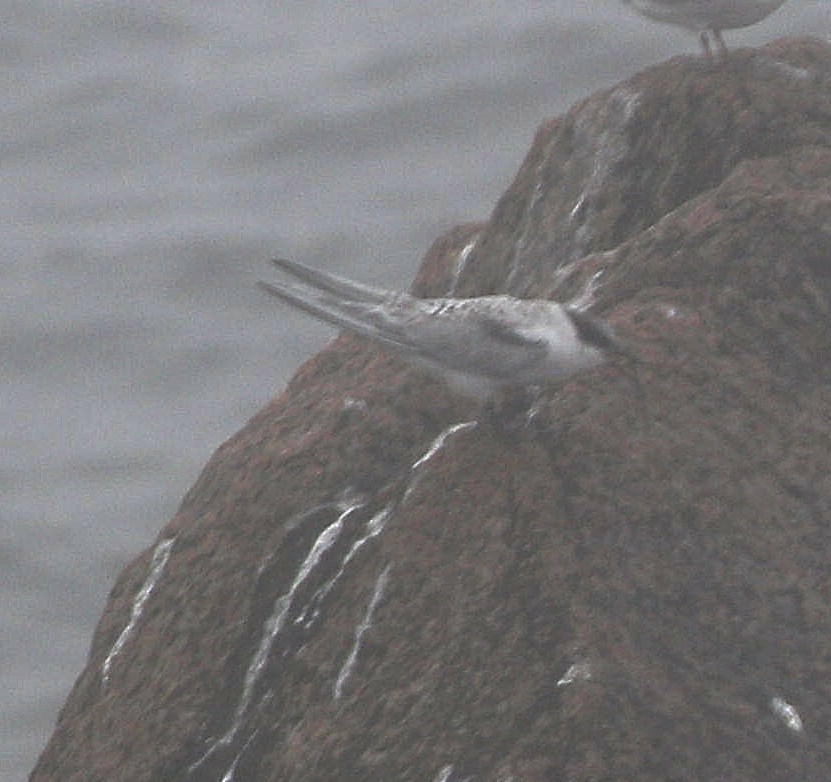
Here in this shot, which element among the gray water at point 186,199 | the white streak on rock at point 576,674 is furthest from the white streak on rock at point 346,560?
the gray water at point 186,199

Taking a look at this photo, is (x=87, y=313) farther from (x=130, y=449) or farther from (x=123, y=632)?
(x=123, y=632)

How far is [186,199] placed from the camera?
1770cm

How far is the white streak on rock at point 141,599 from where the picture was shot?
23.5ft

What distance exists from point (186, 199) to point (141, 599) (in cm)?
1072

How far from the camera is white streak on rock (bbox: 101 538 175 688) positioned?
7.15 m

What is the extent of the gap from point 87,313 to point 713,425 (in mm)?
10675

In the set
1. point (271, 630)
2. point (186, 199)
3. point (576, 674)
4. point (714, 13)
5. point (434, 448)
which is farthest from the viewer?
point (186, 199)

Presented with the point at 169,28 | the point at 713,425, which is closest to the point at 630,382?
the point at 713,425

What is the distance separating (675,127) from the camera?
25.8ft

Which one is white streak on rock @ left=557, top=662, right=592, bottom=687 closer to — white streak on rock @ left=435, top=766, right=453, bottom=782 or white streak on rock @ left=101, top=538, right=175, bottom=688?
white streak on rock @ left=435, top=766, right=453, bottom=782

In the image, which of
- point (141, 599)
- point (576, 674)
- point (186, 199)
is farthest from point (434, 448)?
point (186, 199)

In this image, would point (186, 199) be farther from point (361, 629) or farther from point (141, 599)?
point (361, 629)

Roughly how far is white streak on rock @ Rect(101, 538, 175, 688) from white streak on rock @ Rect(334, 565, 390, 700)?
3.00 ft

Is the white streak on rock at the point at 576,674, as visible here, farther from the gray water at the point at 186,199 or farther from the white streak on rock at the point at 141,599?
the gray water at the point at 186,199
